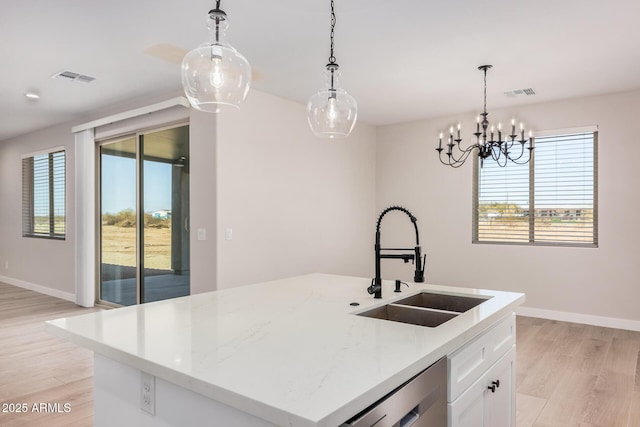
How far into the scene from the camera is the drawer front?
1.46 m

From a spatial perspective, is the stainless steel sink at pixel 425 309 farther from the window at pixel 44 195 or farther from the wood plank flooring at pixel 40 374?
the window at pixel 44 195

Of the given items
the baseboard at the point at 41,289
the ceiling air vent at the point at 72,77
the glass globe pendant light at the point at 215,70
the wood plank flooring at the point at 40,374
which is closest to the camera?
the glass globe pendant light at the point at 215,70

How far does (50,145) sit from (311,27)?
535 centimetres

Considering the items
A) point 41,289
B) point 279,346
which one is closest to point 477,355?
point 279,346

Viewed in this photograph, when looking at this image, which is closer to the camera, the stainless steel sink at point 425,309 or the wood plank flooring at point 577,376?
the stainless steel sink at point 425,309

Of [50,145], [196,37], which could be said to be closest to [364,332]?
[196,37]

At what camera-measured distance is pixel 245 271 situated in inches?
173

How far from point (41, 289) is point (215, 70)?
255 inches

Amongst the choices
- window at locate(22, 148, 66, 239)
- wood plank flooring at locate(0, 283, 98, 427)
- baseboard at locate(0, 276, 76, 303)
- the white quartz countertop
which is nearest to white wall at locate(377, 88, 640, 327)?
the white quartz countertop

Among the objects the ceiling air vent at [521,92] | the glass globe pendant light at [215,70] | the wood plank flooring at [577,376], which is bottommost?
the wood plank flooring at [577,376]

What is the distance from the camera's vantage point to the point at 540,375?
3326 millimetres

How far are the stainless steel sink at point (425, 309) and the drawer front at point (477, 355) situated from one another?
0.17 m

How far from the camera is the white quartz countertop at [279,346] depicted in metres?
0.97

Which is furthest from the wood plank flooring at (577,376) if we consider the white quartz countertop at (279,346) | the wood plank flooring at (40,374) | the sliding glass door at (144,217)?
the sliding glass door at (144,217)
